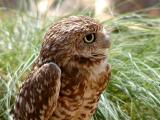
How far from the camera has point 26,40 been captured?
3.20m

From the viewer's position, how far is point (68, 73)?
222cm

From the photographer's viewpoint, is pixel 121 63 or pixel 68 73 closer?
pixel 68 73

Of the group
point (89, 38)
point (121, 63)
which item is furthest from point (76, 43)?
point (121, 63)

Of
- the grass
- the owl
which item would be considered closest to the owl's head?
the owl

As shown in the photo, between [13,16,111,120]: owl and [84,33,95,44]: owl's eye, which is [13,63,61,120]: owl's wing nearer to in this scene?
[13,16,111,120]: owl

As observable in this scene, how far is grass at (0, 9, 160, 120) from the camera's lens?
9.00ft

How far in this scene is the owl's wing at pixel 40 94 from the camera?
7.18ft

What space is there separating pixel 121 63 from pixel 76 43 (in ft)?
2.56

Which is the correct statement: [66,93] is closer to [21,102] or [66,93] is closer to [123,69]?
[21,102]

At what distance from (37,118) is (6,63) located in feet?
2.36

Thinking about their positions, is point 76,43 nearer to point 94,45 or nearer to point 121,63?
point 94,45

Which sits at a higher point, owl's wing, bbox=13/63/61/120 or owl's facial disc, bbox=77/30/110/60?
owl's facial disc, bbox=77/30/110/60

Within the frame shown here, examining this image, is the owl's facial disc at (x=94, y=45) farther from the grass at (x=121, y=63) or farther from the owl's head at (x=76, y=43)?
the grass at (x=121, y=63)

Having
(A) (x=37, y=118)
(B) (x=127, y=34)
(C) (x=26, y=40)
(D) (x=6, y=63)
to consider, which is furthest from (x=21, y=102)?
(B) (x=127, y=34)
